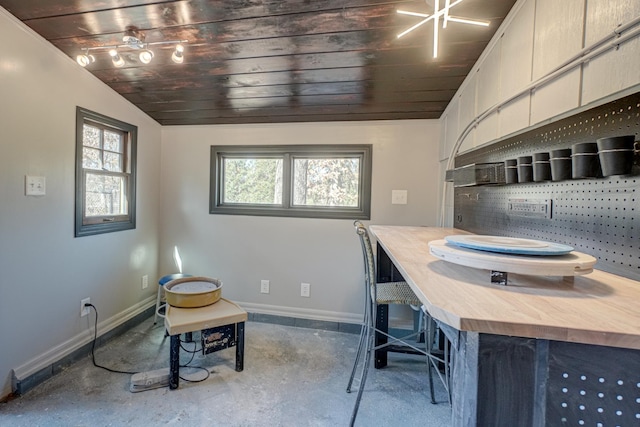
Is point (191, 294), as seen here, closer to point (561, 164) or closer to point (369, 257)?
point (369, 257)

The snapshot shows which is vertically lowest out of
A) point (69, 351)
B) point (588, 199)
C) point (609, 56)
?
point (69, 351)

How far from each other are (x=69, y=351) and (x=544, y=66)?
3.17m

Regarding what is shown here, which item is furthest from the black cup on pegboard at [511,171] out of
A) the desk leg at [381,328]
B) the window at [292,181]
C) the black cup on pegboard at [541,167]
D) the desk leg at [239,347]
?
the desk leg at [239,347]

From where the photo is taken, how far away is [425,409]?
1.72 meters

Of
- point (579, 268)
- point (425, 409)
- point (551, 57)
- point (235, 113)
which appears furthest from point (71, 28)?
point (425, 409)

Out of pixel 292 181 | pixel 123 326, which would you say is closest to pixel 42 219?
pixel 123 326

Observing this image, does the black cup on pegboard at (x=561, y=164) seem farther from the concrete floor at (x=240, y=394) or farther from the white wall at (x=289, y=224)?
the white wall at (x=289, y=224)

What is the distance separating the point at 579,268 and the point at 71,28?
2594 millimetres

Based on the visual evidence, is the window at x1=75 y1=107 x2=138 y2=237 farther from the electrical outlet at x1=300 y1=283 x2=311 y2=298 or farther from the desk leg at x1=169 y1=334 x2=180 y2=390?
the electrical outlet at x1=300 y1=283 x2=311 y2=298

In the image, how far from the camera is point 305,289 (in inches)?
110

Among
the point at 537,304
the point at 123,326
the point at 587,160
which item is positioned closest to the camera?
the point at 537,304

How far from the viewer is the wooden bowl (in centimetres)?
202

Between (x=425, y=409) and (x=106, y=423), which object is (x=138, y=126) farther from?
(x=425, y=409)

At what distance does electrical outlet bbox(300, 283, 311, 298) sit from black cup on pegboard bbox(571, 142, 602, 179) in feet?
7.19
